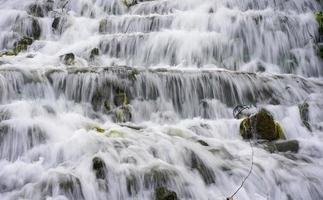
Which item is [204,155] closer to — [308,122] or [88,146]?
[88,146]

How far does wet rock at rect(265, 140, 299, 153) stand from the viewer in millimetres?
7308

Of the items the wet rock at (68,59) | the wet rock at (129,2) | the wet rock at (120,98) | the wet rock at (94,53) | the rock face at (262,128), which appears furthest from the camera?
the wet rock at (129,2)

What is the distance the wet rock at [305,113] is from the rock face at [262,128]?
75 cm

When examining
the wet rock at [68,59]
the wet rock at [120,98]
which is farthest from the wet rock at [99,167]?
the wet rock at [68,59]

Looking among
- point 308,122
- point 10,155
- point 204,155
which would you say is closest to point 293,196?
point 204,155

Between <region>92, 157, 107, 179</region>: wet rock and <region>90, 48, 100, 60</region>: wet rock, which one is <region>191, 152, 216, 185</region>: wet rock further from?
<region>90, 48, 100, 60</region>: wet rock

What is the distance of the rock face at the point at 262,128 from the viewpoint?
767 cm

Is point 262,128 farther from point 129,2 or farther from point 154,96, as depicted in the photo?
point 129,2

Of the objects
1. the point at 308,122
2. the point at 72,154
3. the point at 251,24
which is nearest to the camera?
the point at 72,154

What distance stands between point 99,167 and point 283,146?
3.01 meters

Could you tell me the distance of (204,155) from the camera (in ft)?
22.4

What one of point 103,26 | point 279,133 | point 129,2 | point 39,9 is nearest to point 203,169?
point 279,133

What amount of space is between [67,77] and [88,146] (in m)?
2.42

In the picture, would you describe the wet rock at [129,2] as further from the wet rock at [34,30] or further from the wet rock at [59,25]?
the wet rock at [34,30]
